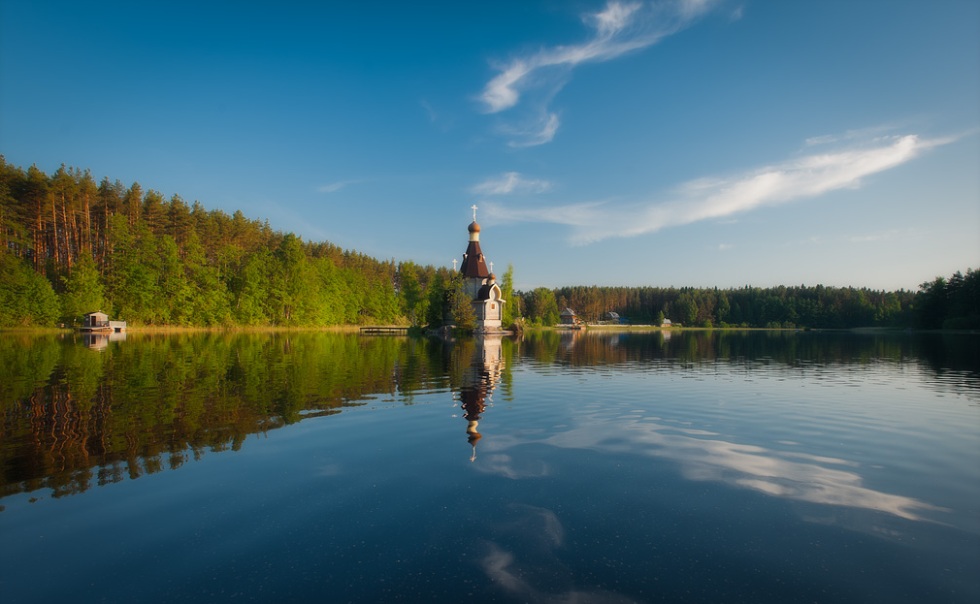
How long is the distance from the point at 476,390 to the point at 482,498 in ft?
37.8

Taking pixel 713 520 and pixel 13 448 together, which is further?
pixel 13 448

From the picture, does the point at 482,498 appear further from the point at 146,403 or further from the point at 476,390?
the point at 146,403

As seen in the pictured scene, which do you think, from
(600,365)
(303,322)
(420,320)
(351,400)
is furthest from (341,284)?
(351,400)

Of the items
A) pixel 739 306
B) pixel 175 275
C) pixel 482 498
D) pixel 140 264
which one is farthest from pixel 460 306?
pixel 739 306

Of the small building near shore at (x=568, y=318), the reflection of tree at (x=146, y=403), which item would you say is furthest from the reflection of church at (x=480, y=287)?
the small building near shore at (x=568, y=318)

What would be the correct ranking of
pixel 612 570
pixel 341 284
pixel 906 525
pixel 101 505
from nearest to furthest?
pixel 612 570, pixel 906 525, pixel 101 505, pixel 341 284

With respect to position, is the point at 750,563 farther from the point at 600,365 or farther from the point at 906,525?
the point at 600,365

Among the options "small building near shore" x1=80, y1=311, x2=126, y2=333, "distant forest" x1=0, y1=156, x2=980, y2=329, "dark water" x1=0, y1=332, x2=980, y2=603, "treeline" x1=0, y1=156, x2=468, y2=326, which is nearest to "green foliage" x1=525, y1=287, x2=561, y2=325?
"distant forest" x1=0, y1=156, x2=980, y2=329

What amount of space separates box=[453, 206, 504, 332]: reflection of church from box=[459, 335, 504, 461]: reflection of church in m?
38.0

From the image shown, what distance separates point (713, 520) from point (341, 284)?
104 metres

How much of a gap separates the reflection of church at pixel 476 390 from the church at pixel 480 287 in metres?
38.0

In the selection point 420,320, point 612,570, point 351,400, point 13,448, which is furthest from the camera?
point 420,320

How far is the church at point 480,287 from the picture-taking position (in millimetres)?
70750

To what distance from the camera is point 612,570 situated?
18.7 feet
